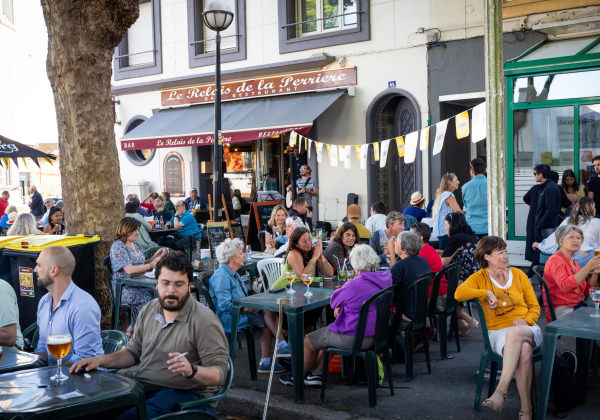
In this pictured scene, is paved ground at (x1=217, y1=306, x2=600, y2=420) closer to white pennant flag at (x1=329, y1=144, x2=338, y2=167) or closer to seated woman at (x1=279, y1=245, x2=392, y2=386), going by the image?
seated woman at (x1=279, y1=245, x2=392, y2=386)

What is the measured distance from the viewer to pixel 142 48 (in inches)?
711

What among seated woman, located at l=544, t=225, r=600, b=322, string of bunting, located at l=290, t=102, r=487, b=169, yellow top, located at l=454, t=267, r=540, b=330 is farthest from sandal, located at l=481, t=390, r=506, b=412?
string of bunting, located at l=290, t=102, r=487, b=169

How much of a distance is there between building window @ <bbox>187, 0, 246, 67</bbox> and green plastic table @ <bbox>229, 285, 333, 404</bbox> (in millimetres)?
11001

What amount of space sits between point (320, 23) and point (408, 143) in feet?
15.3

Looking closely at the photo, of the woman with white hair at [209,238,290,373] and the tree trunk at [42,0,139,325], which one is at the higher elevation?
the tree trunk at [42,0,139,325]

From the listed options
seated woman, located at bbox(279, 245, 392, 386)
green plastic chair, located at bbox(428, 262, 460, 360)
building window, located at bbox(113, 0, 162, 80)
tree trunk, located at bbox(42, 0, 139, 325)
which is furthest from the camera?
building window, located at bbox(113, 0, 162, 80)

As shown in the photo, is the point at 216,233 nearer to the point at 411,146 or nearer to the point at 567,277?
the point at 411,146

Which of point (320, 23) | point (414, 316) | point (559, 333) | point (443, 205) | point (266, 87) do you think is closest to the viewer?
point (559, 333)

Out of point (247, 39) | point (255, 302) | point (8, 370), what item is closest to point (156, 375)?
point (8, 370)

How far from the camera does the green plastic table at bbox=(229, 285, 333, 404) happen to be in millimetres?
5094

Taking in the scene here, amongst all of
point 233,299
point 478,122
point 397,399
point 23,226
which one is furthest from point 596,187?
point 23,226

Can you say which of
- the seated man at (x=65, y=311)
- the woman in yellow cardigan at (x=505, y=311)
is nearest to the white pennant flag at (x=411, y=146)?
the woman in yellow cardigan at (x=505, y=311)

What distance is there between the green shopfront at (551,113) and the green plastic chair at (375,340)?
605 cm

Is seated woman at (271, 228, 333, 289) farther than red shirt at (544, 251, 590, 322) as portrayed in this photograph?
Yes
